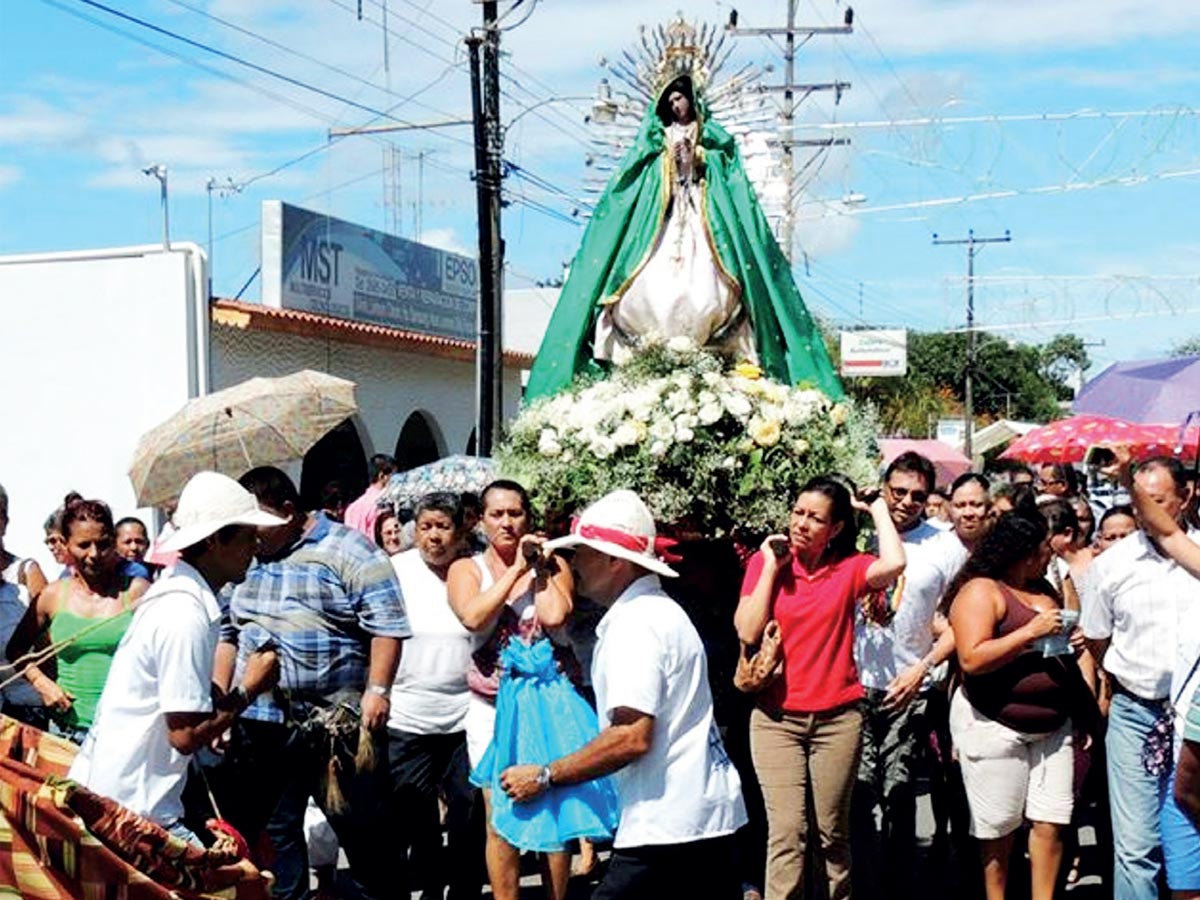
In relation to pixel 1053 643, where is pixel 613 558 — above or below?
above

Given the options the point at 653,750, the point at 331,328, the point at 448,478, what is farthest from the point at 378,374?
the point at 653,750

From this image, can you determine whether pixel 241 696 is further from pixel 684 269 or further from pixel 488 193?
pixel 488 193

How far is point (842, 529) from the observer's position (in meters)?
6.25

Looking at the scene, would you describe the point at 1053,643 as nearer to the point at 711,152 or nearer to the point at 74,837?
the point at 711,152

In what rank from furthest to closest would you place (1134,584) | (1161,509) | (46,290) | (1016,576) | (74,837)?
(46,290) < (1016,576) < (1134,584) < (1161,509) < (74,837)

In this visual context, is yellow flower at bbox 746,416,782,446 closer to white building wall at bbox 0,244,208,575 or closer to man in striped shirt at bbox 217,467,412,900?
man in striped shirt at bbox 217,467,412,900

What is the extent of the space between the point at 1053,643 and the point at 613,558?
2.39 metres

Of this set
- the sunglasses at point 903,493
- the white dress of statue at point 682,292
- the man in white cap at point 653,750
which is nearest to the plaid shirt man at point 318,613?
the man in white cap at point 653,750

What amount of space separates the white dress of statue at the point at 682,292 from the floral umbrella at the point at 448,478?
77cm

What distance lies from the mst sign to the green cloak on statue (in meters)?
12.1

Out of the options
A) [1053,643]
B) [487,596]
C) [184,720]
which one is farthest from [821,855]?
[184,720]

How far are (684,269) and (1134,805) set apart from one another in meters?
3.03

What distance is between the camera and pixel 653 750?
4527 mm

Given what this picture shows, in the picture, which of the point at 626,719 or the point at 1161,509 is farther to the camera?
the point at 1161,509
